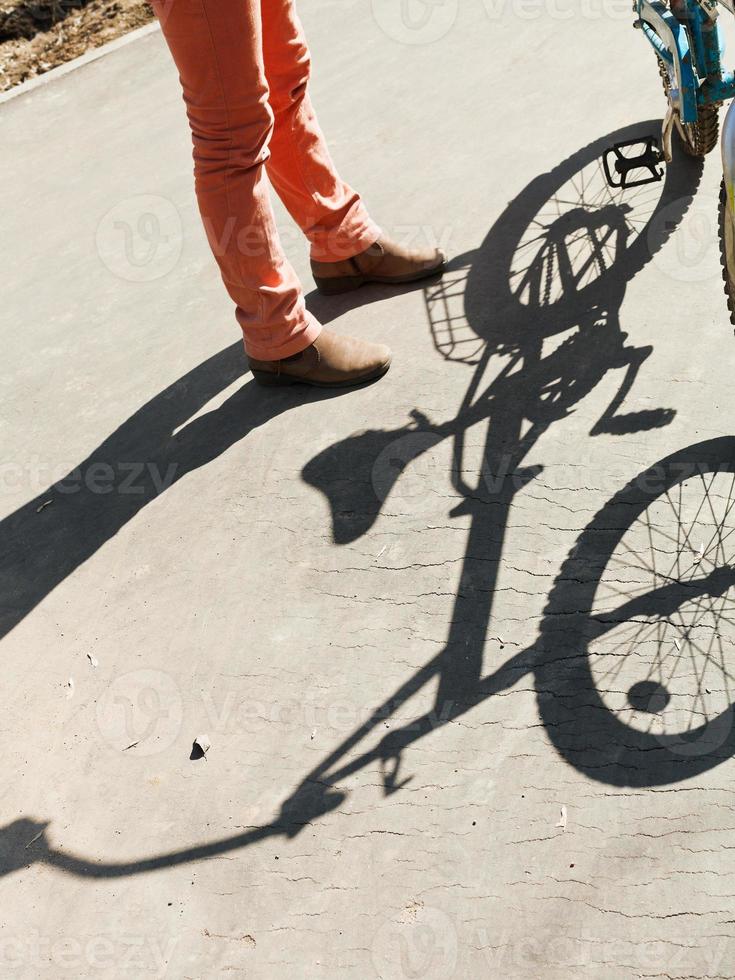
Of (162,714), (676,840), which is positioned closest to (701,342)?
(676,840)

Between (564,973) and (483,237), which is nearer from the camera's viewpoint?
(564,973)

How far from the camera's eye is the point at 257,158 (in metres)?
3.06

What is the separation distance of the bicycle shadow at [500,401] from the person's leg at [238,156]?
41 centimetres

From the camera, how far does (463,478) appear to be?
300 centimetres

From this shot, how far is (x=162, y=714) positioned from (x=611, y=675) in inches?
42.9

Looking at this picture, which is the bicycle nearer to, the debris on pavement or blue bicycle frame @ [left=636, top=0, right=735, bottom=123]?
blue bicycle frame @ [left=636, top=0, right=735, bottom=123]

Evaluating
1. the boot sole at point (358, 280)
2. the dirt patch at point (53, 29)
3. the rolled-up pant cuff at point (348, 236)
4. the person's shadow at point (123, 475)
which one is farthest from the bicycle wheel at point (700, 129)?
the dirt patch at point (53, 29)

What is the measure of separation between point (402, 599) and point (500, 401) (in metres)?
0.78

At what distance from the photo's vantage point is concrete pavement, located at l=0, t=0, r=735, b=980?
216 centimetres

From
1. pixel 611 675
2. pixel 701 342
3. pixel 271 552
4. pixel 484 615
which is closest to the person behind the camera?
pixel 611 675

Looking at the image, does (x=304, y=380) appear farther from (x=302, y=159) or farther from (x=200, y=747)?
(x=200, y=747)

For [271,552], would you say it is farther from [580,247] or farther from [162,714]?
[580,247]

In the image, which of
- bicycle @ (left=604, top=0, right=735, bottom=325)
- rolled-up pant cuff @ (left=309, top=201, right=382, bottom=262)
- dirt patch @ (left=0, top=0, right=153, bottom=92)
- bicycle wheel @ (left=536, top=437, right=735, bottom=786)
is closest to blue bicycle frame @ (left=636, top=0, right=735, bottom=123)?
bicycle @ (left=604, top=0, right=735, bottom=325)

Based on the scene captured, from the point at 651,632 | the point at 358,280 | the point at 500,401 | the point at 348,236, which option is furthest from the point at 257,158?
the point at 651,632
